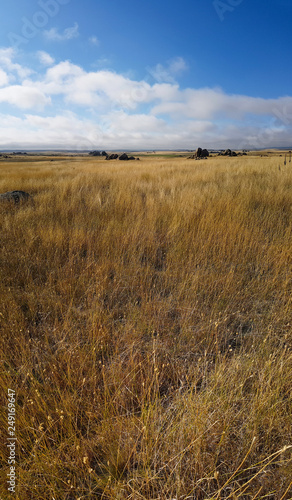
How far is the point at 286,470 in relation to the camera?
1155mm

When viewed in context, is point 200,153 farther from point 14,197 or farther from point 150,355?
point 150,355

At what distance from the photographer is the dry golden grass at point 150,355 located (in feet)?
3.94

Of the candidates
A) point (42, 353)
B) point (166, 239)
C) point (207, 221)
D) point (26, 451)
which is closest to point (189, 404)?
point (26, 451)

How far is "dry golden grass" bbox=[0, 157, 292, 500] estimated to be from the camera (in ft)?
3.94

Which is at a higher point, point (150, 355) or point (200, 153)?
point (200, 153)

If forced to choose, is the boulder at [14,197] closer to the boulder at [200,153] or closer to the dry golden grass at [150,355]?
the dry golden grass at [150,355]

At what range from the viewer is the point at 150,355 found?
1.95 meters

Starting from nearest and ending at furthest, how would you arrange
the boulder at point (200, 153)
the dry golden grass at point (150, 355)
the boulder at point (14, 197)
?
1. the dry golden grass at point (150, 355)
2. the boulder at point (14, 197)
3. the boulder at point (200, 153)

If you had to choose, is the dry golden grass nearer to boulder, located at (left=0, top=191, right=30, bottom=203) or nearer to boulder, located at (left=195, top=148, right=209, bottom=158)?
boulder, located at (left=0, top=191, right=30, bottom=203)

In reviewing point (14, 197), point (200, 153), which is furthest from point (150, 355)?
point (200, 153)

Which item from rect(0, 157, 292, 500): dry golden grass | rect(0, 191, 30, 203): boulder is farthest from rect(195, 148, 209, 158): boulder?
rect(0, 157, 292, 500): dry golden grass

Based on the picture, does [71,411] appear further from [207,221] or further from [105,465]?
[207,221]

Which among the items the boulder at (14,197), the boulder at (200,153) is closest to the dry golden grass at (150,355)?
the boulder at (14,197)

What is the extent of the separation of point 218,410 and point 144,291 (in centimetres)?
161
